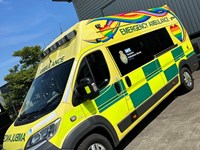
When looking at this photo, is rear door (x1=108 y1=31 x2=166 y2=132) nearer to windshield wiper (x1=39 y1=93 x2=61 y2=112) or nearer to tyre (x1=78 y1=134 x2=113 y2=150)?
tyre (x1=78 y1=134 x2=113 y2=150)

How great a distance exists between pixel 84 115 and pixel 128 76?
1525 millimetres

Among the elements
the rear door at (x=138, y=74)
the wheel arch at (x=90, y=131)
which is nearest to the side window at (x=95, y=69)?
the rear door at (x=138, y=74)

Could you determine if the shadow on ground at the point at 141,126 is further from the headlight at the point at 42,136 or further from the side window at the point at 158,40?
the headlight at the point at 42,136

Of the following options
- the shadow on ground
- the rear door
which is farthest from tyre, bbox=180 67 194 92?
the rear door

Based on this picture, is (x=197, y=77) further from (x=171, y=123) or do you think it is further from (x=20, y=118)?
(x=20, y=118)

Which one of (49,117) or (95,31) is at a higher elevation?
(95,31)

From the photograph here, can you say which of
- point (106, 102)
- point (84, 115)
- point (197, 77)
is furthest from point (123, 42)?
point (197, 77)

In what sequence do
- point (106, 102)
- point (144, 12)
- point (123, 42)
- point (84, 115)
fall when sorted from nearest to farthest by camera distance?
point (84, 115)
point (106, 102)
point (123, 42)
point (144, 12)

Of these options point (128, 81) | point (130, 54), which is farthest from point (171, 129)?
point (130, 54)

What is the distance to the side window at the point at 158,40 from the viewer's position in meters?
7.28

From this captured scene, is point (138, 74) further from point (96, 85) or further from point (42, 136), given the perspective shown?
point (42, 136)

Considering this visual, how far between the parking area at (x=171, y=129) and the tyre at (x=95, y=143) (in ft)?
2.82

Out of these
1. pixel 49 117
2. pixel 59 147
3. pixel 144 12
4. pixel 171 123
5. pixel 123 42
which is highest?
pixel 144 12

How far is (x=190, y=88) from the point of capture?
8281mm
